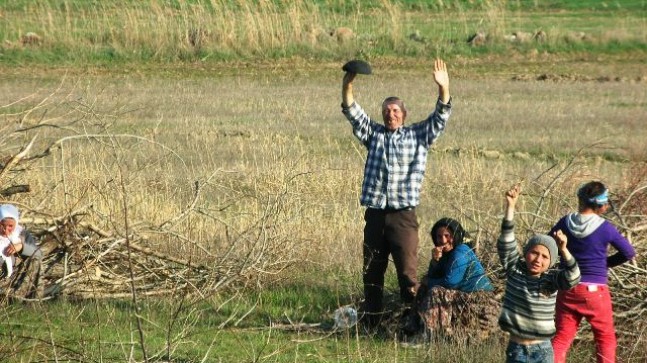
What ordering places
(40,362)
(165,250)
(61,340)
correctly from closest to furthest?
(40,362), (61,340), (165,250)

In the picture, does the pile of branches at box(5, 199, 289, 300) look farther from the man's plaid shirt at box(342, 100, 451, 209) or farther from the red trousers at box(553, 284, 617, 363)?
the red trousers at box(553, 284, 617, 363)

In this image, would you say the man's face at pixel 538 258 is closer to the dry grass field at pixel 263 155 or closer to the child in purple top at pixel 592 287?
the child in purple top at pixel 592 287

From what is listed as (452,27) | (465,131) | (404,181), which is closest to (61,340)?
(404,181)

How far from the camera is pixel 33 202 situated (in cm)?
1066

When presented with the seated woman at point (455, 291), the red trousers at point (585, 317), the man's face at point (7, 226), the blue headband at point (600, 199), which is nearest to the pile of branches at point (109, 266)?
the man's face at point (7, 226)

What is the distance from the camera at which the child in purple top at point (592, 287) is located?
7.46 meters

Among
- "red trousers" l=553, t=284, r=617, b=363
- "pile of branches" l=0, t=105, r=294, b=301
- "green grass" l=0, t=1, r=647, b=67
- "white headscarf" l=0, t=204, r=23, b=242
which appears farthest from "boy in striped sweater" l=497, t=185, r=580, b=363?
"green grass" l=0, t=1, r=647, b=67

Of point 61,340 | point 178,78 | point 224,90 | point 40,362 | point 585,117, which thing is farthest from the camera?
point 178,78

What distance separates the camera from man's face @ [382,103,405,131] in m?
8.81

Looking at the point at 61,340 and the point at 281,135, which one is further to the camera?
the point at 281,135

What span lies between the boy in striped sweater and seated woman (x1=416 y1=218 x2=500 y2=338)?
3.97 feet

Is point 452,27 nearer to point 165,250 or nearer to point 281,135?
point 281,135

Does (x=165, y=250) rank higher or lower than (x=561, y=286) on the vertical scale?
lower

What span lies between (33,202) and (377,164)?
133 inches
